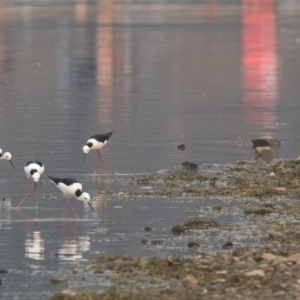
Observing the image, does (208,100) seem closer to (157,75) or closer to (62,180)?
(157,75)

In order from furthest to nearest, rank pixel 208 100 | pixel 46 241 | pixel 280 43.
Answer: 1. pixel 280 43
2. pixel 208 100
3. pixel 46 241

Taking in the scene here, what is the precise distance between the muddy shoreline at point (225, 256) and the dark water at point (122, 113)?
0.35 m

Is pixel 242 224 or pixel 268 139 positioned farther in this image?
pixel 268 139

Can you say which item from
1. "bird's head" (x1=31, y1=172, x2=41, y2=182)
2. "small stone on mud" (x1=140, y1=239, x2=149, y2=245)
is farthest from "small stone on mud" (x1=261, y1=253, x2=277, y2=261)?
"bird's head" (x1=31, y1=172, x2=41, y2=182)

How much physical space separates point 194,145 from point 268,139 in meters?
1.17

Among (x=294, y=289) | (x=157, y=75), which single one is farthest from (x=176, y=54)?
(x=294, y=289)

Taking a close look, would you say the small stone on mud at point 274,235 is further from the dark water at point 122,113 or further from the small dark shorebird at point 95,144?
the small dark shorebird at point 95,144

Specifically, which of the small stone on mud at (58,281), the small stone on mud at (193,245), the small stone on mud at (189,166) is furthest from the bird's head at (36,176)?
the small stone on mud at (58,281)

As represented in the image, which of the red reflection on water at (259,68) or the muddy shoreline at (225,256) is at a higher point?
the red reflection on water at (259,68)

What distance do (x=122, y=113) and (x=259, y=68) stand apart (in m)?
11.8

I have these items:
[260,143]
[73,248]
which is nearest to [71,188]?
[73,248]

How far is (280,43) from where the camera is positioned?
47812mm

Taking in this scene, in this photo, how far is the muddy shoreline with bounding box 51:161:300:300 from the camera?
10.2 meters

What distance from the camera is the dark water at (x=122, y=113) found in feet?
43.0
